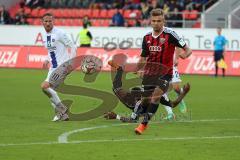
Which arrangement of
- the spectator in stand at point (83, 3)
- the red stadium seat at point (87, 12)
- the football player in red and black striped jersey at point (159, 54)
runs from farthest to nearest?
the spectator in stand at point (83, 3) → the red stadium seat at point (87, 12) → the football player in red and black striped jersey at point (159, 54)

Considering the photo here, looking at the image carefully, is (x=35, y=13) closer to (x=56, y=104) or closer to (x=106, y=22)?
(x=106, y=22)

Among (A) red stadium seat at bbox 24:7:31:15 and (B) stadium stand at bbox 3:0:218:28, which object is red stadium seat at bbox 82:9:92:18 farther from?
(A) red stadium seat at bbox 24:7:31:15

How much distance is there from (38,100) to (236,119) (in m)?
6.53

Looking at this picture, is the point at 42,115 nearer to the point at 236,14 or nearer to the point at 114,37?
the point at 114,37

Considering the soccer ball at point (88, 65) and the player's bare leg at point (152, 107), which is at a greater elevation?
the soccer ball at point (88, 65)

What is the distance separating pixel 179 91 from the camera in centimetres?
1731

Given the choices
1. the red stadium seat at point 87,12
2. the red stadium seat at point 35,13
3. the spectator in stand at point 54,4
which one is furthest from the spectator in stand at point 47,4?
the red stadium seat at point 87,12

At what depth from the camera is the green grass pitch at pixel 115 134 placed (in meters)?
11.0

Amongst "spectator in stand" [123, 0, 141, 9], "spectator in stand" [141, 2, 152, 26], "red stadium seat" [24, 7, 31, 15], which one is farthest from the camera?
"red stadium seat" [24, 7, 31, 15]

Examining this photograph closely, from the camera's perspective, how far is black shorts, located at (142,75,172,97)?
1398cm

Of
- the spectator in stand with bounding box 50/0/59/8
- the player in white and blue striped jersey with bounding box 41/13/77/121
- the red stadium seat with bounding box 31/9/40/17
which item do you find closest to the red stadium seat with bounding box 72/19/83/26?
the red stadium seat with bounding box 31/9/40/17

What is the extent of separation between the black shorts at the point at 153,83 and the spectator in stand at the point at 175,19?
23.1 metres

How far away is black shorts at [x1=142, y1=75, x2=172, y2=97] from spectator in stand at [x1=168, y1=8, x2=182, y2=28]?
23.1 m

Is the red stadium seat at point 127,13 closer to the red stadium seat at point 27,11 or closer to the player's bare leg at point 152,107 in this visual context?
the red stadium seat at point 27,11
